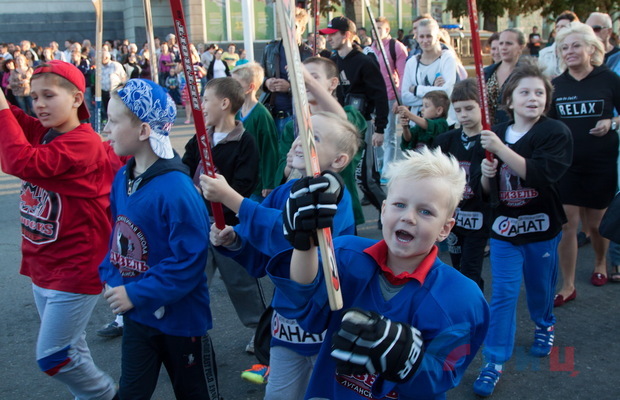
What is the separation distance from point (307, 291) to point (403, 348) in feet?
1.21

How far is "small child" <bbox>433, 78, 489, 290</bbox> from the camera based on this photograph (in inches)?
163

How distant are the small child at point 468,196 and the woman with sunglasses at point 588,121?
108 centimetres

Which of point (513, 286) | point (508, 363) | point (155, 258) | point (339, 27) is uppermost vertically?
point (339, 27)

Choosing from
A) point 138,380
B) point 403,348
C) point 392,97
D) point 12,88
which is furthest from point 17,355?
point 12,88

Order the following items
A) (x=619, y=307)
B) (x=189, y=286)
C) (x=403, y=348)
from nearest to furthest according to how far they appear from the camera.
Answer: (x=403, y=348), (x=189, y=286), (x=619, y=307)

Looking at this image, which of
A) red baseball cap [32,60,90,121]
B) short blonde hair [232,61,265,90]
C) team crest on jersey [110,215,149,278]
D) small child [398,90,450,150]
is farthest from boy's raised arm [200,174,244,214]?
small child [398,90,450,150]

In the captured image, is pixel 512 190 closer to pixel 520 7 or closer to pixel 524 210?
pixel 524 210

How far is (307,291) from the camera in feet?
6.52

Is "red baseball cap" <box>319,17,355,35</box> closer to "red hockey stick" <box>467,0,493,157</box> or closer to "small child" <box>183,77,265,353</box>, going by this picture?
"small child" <box>183,77,265,353</box>

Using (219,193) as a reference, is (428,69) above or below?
above

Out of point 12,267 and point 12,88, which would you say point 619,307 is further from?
point 12,88

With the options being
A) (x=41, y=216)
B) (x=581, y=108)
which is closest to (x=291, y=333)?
(x=41, y=216)

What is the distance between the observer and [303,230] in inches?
72.7

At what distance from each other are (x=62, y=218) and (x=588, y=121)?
4.04 meters
